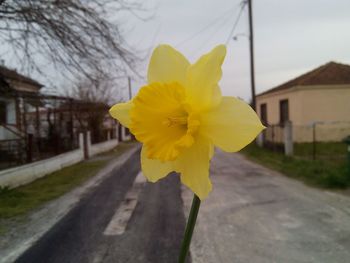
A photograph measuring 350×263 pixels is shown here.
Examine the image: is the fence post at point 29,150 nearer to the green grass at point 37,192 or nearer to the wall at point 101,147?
the green grass at point 37,192

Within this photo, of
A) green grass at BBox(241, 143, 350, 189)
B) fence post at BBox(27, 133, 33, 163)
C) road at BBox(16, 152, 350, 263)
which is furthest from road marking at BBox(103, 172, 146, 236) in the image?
fence post at BBox(27, 133, 33, 163)

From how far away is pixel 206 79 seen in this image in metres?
0.73

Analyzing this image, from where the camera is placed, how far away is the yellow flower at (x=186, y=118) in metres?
0.69

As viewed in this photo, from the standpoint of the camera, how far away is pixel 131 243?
5270mm

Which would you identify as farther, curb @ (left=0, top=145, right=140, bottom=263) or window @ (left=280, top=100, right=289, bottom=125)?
window @ (left=280, top=100, right=289, bottom=125)

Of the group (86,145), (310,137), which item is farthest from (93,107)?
(310,137)

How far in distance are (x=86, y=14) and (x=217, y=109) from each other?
991 cm

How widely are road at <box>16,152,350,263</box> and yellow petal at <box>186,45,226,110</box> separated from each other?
4041mm

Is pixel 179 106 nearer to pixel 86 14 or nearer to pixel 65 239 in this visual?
pixel 65 239

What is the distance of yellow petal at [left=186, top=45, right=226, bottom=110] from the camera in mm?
725

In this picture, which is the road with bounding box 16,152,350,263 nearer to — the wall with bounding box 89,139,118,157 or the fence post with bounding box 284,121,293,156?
the fence post with bounding box 284,121,293,156

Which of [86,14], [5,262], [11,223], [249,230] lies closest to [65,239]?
[5,262]

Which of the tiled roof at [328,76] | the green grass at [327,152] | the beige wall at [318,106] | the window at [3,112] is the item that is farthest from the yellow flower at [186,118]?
the tiled roof at [328,76]

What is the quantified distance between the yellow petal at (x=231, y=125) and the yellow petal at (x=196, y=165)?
24 mm
